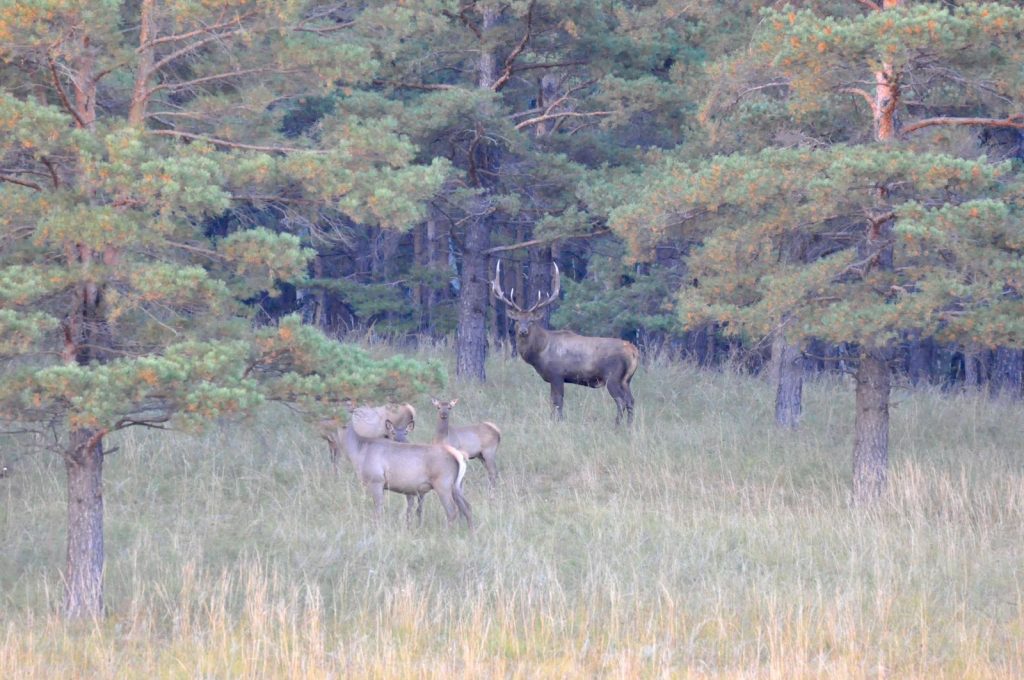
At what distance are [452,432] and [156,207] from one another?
18.7ft

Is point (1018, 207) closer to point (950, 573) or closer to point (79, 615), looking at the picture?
point (950, 573)

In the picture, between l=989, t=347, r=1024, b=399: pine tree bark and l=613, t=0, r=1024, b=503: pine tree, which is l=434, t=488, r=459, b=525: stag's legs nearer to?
l=613, t=0, r=1024, b=503: pine tree

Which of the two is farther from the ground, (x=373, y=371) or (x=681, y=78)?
(x=681, y=78)

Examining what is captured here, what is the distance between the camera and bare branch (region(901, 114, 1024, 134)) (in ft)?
33.8

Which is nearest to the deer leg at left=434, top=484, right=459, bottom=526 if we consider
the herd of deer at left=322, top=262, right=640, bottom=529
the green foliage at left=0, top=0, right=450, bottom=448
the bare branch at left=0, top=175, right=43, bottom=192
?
the herd of deer at left=322, top=262, right=640, bottom=529

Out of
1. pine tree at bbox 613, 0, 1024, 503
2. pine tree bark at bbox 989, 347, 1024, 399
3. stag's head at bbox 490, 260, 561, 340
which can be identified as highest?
pine tree at bbox 613, 0, 1024, 503

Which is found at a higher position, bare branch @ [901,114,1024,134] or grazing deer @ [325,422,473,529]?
bare branch @ [901,114,1024,134]

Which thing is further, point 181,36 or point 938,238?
point 938,238

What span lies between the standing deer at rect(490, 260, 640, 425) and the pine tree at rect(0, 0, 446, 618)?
8237mm

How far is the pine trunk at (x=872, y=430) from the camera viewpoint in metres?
11.3

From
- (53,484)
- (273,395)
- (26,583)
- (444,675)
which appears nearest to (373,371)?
(273,395)

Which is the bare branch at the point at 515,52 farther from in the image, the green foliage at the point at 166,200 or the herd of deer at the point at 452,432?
the green foliage at the point at 166,200

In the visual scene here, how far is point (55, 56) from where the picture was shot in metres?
7.03

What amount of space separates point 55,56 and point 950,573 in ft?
23.1
